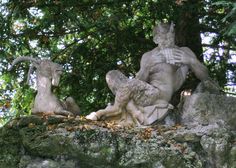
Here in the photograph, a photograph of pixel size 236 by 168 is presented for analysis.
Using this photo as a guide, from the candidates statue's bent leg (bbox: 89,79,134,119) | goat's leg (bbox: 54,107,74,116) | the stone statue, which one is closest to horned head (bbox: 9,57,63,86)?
→ goat's leg (bbox: 54,107,74,116)

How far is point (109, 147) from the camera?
7812mm

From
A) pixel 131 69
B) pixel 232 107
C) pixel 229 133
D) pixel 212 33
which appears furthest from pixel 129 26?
pixel 229 133

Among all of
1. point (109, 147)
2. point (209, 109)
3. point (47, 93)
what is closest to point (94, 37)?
point (47, 93)

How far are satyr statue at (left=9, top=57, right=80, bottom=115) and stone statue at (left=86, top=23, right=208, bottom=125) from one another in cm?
55

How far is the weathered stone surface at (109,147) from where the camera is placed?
775cm

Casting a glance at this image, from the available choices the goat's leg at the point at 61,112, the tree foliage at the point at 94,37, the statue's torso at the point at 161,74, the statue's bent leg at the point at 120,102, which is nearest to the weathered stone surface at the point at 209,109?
the statue's torso at the point at 161,74

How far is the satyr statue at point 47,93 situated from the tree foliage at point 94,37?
2434mm

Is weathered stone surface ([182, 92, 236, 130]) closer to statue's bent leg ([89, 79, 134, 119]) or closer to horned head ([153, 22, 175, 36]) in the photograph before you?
statue's bent leg ([89, 79, 134, 119])

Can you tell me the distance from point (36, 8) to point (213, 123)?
211 inches

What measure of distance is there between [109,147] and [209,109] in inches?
77.4

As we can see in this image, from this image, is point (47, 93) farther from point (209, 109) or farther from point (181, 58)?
point (209, 109)

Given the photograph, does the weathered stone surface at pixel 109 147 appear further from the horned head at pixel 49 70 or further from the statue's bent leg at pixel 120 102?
the horned head at pixel 49 70

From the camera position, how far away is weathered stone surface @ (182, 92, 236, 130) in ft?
29.2

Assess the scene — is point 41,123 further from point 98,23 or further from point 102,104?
point 102,104
